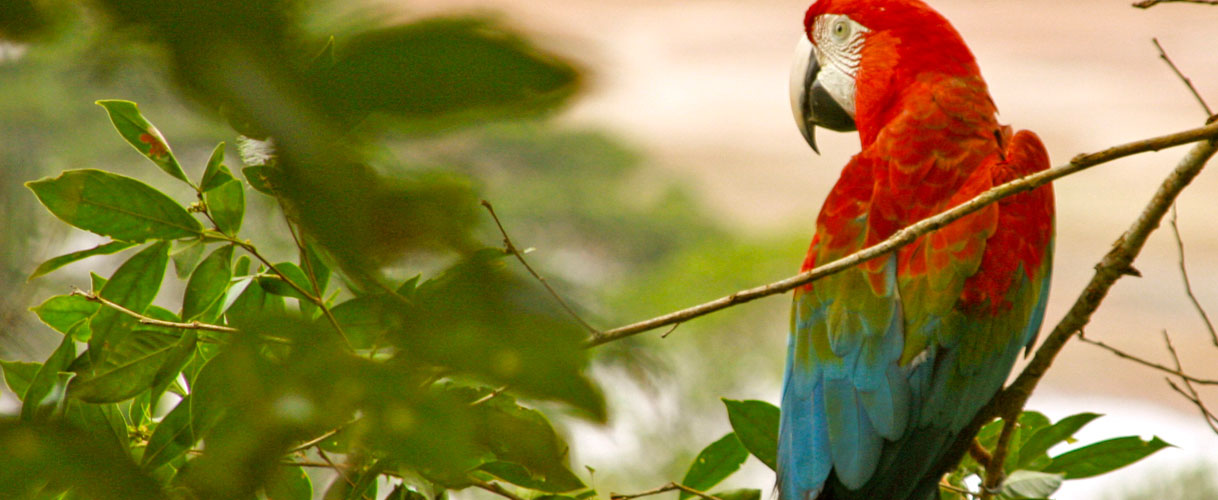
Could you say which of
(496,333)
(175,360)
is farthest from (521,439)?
(175,360)

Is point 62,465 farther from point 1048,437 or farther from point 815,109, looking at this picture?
point 815,109

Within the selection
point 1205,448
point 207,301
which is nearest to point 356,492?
point 207,301

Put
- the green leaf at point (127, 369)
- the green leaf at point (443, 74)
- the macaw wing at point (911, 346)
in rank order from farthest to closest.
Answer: the macaw wing at point (911, 346) → the green leaf at point (127, 369) → the green leaf at point (443, 74)

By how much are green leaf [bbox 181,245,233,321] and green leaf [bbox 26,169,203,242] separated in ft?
0.10

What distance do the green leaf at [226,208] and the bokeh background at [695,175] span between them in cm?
4

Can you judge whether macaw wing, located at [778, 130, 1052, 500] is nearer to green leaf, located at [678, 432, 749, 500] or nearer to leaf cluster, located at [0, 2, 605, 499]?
green leaf, located at [678, 432, 749, 500]

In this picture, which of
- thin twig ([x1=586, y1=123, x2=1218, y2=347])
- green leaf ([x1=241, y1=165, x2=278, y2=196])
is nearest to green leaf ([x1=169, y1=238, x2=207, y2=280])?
thin twig ([x1=586, y1=123, x2=1218, y2=347])

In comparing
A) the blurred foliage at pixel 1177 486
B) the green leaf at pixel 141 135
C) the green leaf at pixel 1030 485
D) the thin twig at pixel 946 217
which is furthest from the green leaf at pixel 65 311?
the blurred foliage at pixel 1177 486

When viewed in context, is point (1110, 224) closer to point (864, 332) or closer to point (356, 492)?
point (864, 332)

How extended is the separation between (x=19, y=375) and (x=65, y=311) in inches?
1.8

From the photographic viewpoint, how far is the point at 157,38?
11 centimetres

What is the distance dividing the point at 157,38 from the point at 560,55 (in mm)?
51

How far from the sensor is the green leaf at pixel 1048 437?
0.65 m

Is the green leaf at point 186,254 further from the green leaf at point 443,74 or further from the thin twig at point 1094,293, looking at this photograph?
the thin twig at point 1094,293
